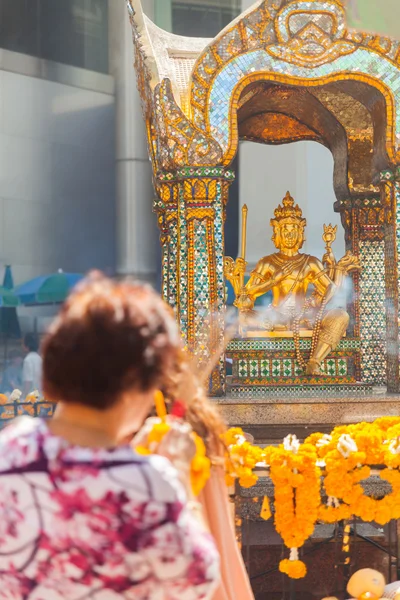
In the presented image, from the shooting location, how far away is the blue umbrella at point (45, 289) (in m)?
13.5

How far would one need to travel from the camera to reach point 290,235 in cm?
930

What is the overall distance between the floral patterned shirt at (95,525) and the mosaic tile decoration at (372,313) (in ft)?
24.4

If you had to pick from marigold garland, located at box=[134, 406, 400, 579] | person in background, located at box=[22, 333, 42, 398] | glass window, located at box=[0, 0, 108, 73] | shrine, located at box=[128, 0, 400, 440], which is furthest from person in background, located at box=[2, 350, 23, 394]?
marigold garland, located at box=[134, 406, 400, 579]

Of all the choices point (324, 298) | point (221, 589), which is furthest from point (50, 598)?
point (324, 298)

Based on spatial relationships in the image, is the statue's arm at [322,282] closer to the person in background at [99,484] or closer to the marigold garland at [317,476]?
the marigold garland at [317,476]

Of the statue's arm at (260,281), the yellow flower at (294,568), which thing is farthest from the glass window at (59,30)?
the yellow flower at (294,568)

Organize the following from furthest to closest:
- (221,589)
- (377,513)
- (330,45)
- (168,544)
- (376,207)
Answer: (376,207) < (330,45) < (377,513) < (221,589) < (168,544)

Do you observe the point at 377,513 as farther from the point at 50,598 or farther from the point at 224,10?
the point at 224,10

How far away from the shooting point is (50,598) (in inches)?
68.5

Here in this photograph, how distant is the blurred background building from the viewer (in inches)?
595

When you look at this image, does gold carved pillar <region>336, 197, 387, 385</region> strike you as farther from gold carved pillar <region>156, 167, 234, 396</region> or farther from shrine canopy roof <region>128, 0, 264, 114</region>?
shrine canopy roof <region>128, 0, 264, 114</region>

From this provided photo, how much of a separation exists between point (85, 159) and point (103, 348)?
14.7 meters

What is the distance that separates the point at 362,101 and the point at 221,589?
264 inches

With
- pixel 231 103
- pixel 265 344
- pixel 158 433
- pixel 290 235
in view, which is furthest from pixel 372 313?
pixel 158 433
